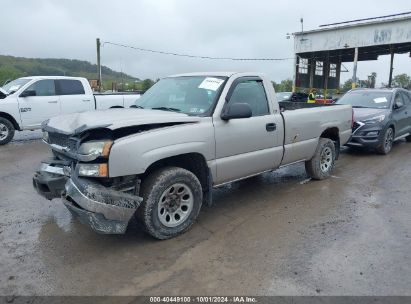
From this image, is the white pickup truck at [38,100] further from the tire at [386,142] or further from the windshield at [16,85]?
the tire at [386,142]

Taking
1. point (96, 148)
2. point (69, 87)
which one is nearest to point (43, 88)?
point (69, 87)

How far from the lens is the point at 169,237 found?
13.6ft

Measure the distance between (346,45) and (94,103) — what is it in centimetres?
2160

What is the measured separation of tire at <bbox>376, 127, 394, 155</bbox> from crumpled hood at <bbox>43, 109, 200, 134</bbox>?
21.1 feet

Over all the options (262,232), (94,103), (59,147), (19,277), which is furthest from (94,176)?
(94,103)

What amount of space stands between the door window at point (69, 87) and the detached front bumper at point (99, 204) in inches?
334

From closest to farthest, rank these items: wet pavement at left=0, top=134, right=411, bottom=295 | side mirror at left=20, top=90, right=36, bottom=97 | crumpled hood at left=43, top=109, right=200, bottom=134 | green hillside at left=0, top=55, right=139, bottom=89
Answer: wet pavement at left=0, top=134, right=411, bottom=295, crumpled hood at left=43, top=109, right=200, bottom=134, side mirror at left=20, top=90, right=36, bottom=97, green hillside at left=0, top=55, right=139, bottom=89

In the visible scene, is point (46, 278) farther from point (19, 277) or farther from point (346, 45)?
point (346, 45)

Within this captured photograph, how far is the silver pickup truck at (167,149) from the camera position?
3635 mm

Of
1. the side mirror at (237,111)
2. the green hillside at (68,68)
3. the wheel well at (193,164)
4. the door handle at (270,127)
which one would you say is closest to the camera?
the wheel well at (193,164)

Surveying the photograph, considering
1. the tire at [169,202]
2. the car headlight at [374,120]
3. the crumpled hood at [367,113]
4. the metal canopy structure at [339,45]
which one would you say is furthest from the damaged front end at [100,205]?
the metal canopy structure at [339,45]

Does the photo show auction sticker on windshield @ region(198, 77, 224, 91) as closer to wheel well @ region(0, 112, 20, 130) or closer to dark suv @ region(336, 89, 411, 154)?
dark suv @ region(336, 89, 411, 154)

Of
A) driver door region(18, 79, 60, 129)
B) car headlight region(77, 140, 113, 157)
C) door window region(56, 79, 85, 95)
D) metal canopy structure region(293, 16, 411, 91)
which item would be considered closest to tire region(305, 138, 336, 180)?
car headlight region(77, 140, 113, 157)

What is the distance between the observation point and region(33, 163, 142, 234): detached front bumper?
11.6 ft
